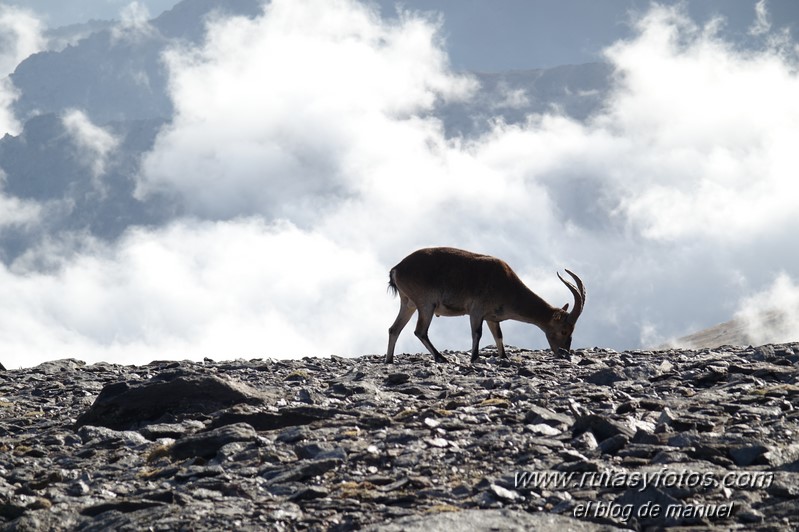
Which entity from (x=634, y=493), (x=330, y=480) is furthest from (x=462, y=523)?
(x=330, y=480)

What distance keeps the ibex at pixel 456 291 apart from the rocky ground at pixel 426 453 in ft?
14.7

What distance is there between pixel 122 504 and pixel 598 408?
24.2 feet

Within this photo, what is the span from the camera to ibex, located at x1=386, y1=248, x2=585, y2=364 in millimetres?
24734

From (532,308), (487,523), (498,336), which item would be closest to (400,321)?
(498,336)

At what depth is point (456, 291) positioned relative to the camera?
81.2ft

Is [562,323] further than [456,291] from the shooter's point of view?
Yes

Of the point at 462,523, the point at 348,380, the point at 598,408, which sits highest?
the point at 348,380

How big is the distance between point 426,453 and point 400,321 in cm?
1357

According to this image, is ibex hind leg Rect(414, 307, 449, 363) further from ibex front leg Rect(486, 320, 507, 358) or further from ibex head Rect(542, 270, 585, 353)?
ibex head Rect(542, 270, 585, 353)

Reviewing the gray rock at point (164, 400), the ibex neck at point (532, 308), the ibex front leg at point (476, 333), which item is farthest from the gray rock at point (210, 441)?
the ibex neck at point (532, 308)

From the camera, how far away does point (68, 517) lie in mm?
11359

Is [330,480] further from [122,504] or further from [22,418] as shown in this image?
[22,418]

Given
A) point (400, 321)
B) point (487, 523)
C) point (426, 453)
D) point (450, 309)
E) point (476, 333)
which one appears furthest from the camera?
point (400, 321)

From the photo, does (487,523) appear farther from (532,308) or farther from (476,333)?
(532,308)
